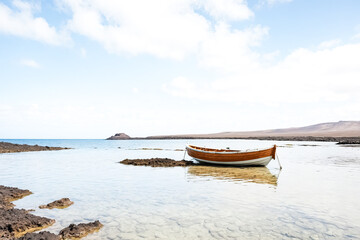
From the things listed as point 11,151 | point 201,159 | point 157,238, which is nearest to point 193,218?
point 157,238

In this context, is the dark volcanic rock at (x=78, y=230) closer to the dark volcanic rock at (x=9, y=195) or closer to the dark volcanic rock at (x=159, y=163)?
the dark volcanic rock at (x=9, y=195)

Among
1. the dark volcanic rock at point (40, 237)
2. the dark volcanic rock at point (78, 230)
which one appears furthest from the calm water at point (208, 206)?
the dark volcanic rock at point (40, 237)

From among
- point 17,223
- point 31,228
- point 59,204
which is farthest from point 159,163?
point 17,223

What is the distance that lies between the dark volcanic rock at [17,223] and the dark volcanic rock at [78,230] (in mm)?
1143

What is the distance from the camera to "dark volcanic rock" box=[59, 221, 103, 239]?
24.1ft

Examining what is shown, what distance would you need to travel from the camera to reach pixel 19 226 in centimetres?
777

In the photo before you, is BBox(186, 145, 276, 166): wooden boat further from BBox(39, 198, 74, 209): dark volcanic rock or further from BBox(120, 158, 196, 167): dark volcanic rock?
BBox(39, 198, 74, 209): dark volcanic rock

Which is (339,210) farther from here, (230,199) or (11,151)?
(11,151)

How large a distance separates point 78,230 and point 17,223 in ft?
6.59

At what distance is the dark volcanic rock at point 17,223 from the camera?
24.4ft

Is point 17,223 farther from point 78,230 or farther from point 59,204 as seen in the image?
point 59,204

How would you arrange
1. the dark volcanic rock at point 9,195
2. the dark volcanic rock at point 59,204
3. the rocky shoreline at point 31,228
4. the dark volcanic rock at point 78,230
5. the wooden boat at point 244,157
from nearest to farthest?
the rocky shoreline at point 31,228, the dark volcanic rock at point 78,230, the dark volcanic rock at point 59,204, the dark volcanic rock at point 9,195, the wooden boat at point 244,157

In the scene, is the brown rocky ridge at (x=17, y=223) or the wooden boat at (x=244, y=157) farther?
the wooden boat at (x=244, y=157)

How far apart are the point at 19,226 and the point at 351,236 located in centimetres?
1002
